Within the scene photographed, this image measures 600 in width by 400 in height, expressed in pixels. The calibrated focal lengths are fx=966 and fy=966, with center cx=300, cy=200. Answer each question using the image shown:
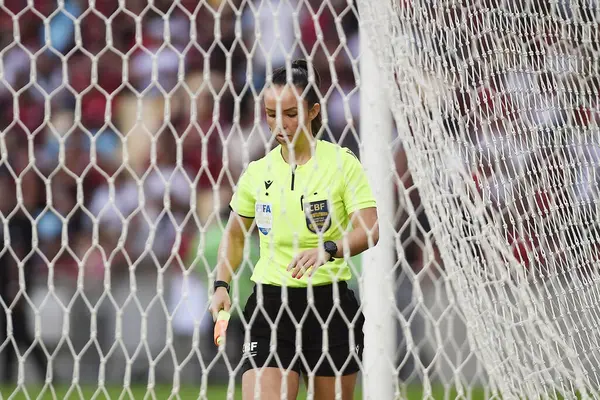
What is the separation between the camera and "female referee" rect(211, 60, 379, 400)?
2297 mm

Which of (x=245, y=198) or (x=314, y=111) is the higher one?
(x=314, y=111)

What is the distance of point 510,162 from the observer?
299 centimetres

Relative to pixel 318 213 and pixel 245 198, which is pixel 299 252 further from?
pixel 245 198

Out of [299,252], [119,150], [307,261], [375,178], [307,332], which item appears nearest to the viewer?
[307,261]

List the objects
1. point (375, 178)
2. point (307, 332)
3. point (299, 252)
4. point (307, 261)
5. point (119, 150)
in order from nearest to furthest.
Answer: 1. point (307, 261)
2. point (299, 252)
3. point (307, 332)
4. point (375, 178)
5. point (119, 150)

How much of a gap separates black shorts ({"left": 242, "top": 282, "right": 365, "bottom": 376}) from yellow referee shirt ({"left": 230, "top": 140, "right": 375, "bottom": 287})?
4 centimetres

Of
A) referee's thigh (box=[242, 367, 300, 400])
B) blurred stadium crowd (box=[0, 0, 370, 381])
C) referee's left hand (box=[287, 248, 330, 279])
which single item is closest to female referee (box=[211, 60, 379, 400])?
referee's thigh (box=[242, 367, 300, 400])

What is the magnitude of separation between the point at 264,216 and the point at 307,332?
0.99ft

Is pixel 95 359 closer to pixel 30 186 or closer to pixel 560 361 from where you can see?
pixel 30 186

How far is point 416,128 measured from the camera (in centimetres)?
244

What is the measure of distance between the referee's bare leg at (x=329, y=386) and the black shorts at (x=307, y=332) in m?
0.01

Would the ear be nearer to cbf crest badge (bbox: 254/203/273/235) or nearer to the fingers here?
A: cbf crest badge (bbox: 254/203/273/235)

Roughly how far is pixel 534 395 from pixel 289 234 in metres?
0.75

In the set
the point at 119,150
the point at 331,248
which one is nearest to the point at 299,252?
the point at 331,248
